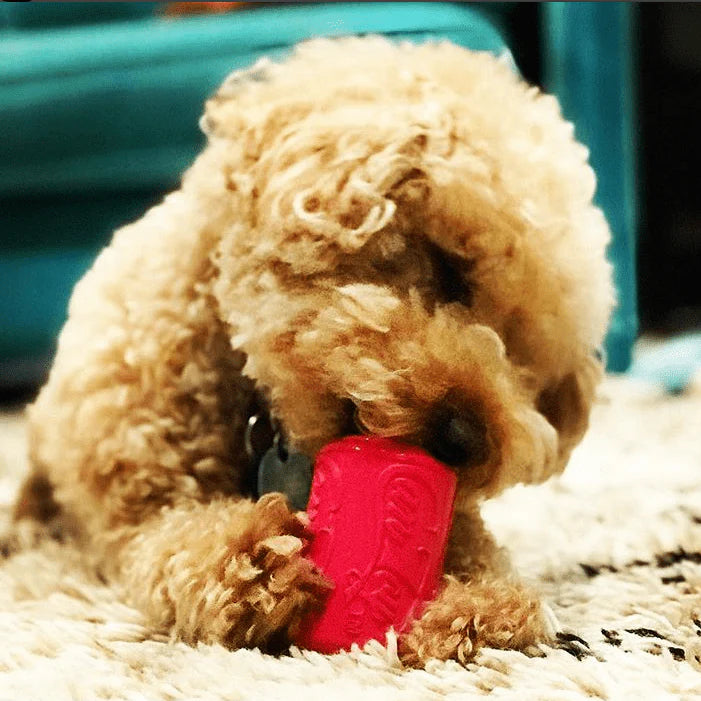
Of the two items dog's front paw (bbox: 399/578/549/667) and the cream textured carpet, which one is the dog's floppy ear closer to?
the cream textured carpet

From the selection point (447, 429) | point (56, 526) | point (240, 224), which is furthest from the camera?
point (56, 526)

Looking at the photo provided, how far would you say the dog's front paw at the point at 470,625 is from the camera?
76cm

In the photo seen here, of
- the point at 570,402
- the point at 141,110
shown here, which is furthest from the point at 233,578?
the point at 141,110

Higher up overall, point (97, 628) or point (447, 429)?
point (447, 429)

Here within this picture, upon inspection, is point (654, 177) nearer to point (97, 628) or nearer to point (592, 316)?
point (592, 316)

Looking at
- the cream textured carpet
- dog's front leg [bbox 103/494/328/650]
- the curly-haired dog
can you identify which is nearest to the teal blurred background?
the cream textured carpet

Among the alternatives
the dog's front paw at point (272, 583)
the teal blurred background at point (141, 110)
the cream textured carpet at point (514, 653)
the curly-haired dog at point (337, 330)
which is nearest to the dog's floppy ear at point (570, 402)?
the curly-haired dog at point (337, 330)

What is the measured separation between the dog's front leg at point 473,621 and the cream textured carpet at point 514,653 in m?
0.02

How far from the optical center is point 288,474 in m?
0.96

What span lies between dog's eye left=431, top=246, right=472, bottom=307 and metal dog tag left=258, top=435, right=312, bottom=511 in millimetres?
201

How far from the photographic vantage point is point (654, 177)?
2818 mm

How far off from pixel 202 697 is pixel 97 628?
205 millimetres

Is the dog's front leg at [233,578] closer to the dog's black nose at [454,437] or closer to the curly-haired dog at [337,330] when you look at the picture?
the curly-haired dog at [337,330]

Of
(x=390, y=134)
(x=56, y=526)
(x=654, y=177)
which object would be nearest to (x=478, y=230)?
(x=390, y=134)
